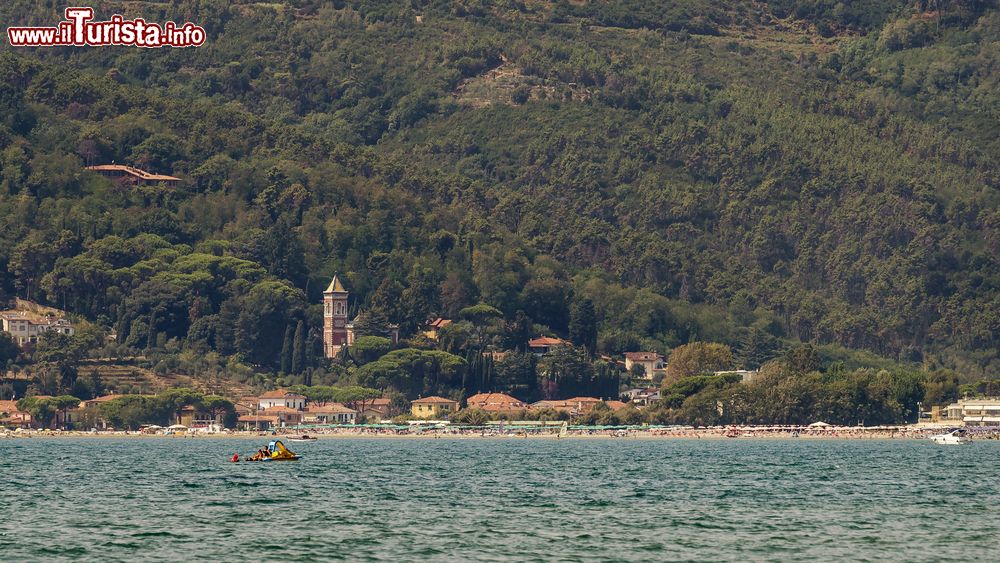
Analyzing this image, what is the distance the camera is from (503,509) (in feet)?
291

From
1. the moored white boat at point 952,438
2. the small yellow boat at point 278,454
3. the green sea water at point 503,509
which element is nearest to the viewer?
the green sea water at point 503,509

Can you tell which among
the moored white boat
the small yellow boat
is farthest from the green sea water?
the moored white boat

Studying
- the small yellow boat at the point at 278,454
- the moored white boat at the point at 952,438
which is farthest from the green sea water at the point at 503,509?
the moored white boat at the point at 952,438

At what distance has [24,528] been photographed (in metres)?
79.1

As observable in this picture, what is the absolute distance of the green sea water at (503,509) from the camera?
72500 millimetres

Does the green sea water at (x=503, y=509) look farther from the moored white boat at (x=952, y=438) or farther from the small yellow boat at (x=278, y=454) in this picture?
the moored white boat at (x=952, y=438)

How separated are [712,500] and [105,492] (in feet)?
96.6

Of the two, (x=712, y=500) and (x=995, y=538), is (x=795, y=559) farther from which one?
(x=712, y=500)

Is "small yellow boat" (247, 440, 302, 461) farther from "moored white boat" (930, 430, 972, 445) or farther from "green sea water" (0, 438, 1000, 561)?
"moored white boat" (930, 430, 972, 445)

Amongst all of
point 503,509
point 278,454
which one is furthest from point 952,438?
point 503,509

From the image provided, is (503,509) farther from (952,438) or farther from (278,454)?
(952,438)

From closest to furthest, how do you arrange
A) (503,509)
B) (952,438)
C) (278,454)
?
1. (503,509)
2. (278,454)
3. (952,438)

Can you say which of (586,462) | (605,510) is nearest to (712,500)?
(605,510)

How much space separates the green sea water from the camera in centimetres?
7250
